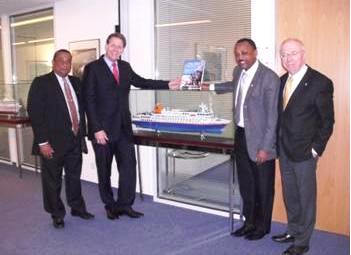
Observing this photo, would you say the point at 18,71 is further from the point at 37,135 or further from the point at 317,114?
the point at 317,114

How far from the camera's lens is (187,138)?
3.43 metres

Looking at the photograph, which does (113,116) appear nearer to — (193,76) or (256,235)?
(193,76)

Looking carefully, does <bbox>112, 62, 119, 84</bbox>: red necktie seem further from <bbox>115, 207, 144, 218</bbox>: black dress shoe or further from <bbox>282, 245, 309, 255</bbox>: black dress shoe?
<bbox>282, 245, 309, 255</bbox>: black dress shoe

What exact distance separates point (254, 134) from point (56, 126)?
1.65 meters

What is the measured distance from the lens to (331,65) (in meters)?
3.04

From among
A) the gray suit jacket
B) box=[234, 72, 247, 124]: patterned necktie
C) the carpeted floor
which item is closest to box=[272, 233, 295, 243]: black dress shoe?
the carpeted floor

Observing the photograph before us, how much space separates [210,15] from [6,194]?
2992 mm

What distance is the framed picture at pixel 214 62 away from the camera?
3.58 metres

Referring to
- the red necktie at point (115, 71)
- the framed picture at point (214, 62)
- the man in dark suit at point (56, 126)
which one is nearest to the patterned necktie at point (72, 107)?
the man in dark suit at point (56, 126)

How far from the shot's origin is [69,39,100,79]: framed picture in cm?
464

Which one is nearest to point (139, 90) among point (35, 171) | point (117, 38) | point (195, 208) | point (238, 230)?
point (117, 38)

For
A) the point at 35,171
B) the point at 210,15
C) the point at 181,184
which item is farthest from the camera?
the point at 35,171

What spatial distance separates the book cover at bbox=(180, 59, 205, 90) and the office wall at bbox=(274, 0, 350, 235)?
70 centimetres

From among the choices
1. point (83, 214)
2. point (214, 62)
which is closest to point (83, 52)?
point (214, 62)
